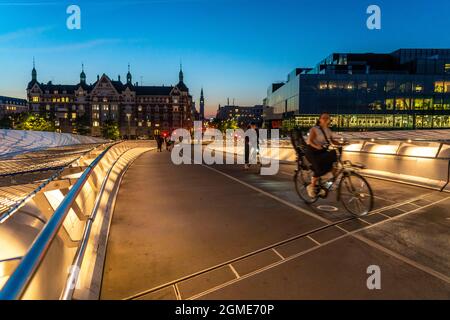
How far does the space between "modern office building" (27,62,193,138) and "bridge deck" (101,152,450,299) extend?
120901 millimetres

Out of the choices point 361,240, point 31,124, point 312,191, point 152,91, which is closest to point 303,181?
point 312,191

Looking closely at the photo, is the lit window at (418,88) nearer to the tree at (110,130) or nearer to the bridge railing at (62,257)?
the bridge railing at (62,257)

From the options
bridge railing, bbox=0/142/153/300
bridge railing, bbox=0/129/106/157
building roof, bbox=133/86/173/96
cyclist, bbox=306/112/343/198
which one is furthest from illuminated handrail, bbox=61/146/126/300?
building roof, bbox=133/86/173/96

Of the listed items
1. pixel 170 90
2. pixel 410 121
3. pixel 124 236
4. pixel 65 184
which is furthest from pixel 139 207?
pixel 170 90

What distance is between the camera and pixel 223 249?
4805mm

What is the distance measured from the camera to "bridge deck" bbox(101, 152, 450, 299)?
11.8 ft

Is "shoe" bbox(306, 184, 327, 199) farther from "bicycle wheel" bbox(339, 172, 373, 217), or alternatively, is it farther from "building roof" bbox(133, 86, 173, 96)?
"building roof" bbox(133, 86, 173, 96)

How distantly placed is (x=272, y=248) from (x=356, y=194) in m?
2.75

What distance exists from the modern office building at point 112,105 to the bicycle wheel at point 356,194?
399 ft

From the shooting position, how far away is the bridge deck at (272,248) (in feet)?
11.8

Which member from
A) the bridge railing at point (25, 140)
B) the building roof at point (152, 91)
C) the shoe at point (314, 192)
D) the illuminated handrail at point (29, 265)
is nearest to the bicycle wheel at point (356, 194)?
the shoe at point (314, 192)
